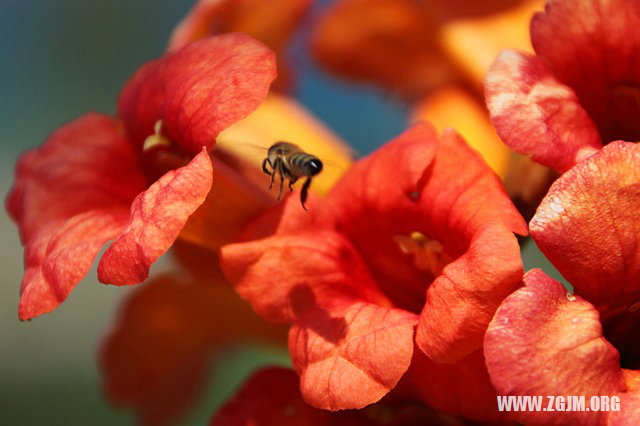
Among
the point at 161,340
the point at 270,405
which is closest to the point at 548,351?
the point at 270,405

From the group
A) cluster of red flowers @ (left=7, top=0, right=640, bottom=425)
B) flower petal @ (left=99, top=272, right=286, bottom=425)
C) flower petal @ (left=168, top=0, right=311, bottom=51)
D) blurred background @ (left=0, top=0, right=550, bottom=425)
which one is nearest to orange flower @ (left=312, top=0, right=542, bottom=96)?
flower petal @ (left=168, top=0, right=311, bottom=51)

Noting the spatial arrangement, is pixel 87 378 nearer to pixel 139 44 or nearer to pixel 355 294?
pixel 139 44

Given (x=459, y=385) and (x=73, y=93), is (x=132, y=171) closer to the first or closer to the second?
(x=459, y=385)

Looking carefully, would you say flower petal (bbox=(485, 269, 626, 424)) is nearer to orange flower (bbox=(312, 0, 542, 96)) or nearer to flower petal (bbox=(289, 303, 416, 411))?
flower petal (bbox=(289, 303, 416, 411))

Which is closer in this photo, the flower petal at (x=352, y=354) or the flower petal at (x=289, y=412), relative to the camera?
the flower petal at (x=352, y=354)

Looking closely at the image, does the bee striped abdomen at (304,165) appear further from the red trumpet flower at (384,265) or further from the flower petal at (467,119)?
the flower petal at (467,119)

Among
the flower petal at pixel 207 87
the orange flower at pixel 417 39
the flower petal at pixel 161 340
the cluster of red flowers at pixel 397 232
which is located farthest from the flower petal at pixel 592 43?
the flower petal at pixel 161 340
